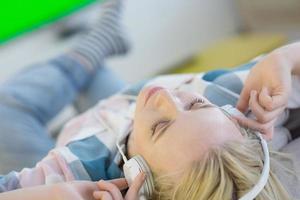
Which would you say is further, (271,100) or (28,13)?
(28,13)

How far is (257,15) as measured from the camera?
105 inches

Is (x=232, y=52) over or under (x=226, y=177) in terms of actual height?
under

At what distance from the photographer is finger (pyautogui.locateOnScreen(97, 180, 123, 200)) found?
2.53 feet

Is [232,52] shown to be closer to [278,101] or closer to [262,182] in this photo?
[278,101]

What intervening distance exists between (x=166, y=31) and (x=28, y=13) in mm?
809

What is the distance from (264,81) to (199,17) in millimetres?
1728

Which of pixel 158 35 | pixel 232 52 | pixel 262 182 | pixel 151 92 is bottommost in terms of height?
pixel 232 52

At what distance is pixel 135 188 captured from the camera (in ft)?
2.55

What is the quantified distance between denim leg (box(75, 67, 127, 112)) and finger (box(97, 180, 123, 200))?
74 centimetres

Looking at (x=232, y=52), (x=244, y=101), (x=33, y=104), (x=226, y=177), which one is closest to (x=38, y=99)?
(x=33, y=104)

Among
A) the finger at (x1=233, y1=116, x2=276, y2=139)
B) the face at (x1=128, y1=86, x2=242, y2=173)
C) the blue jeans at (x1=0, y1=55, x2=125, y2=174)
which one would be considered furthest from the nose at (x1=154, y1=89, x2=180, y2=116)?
the blue jeans at (x1=0, y1=55, x2=125, y2=174)

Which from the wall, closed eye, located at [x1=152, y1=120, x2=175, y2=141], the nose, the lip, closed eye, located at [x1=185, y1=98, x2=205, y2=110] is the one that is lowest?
the wall

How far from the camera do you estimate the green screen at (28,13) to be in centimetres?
175

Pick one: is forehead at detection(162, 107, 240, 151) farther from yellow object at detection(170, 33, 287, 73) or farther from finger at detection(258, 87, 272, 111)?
yellow object at detection(170, 33, 287, 73)
